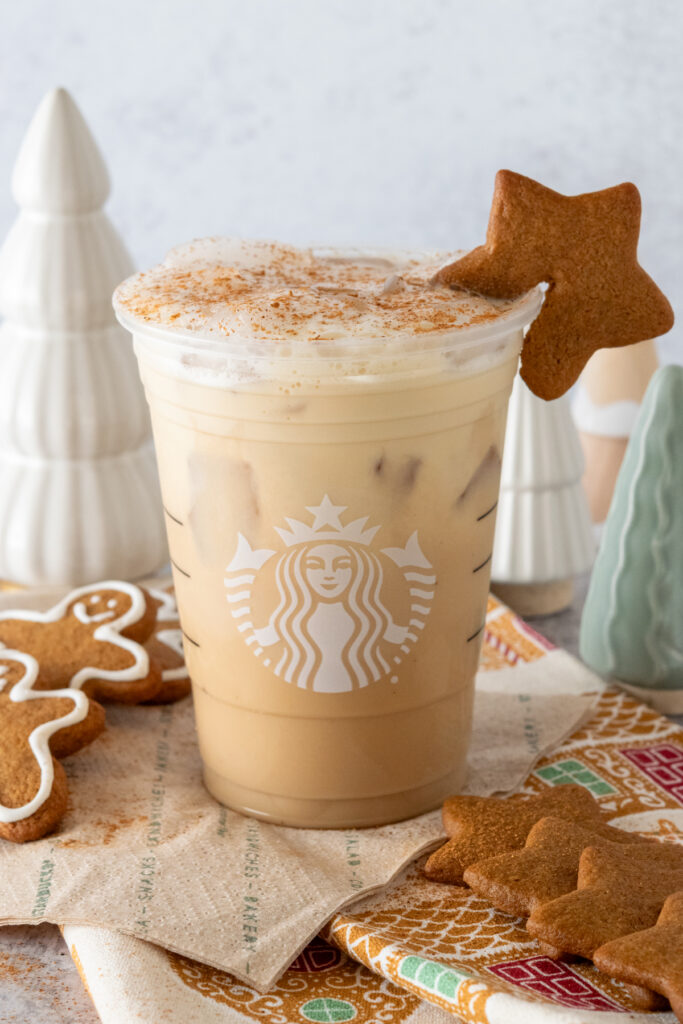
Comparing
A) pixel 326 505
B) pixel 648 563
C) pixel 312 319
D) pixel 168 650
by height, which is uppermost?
pixel 312 319

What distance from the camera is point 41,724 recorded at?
3.34 ft

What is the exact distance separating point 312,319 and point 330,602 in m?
0.21

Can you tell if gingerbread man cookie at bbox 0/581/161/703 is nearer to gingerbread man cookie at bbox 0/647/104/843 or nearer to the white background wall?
gingerbread man cookie at bbox 0/647/104/843

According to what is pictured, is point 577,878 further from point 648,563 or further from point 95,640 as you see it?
point 95,640

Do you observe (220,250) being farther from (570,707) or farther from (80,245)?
(570,707)

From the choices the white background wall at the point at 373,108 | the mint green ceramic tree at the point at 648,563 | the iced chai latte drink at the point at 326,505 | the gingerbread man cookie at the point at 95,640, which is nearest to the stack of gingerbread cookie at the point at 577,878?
the iced chai latte drink at the point at 326,505

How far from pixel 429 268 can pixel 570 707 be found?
0.44 metres

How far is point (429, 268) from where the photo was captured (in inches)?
39.1

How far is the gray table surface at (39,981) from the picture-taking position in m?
0.82

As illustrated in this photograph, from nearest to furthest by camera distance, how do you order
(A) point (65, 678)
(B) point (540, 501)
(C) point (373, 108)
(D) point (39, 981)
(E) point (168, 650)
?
1. (D) point (39, 981)
2. (A) point (65, 678)
3. (E) point (168, 650)
4. (B) point (540, 501)
5. (C) point (373, 108)

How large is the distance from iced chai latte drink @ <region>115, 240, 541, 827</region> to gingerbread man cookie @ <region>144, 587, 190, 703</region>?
5.7 inches

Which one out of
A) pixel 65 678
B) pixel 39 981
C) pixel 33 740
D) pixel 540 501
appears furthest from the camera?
pixel 540 501

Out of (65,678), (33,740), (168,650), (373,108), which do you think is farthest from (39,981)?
(373,108)

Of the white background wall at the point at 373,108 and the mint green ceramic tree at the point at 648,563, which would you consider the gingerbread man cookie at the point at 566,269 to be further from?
the white background wall at the point at 373,108
